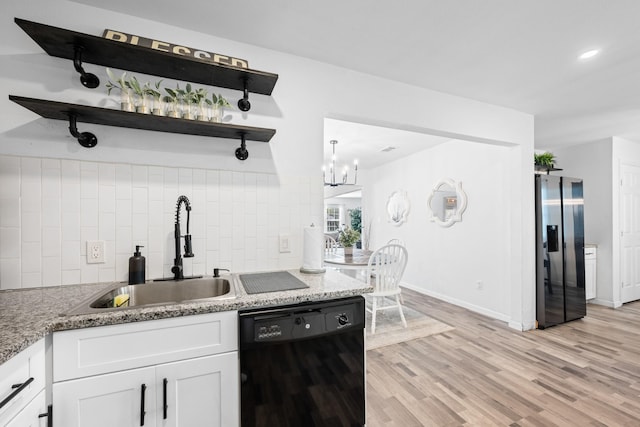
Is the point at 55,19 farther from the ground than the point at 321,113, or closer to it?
farther from the ground

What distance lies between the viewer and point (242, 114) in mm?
1877

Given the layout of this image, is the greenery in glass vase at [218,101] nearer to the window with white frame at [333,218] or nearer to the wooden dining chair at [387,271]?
the wooden dining chair at [387,271]

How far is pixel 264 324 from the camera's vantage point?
50.2 inches

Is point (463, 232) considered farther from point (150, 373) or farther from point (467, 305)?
point (150, 373)

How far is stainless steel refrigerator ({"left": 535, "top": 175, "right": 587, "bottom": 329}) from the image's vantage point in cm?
323

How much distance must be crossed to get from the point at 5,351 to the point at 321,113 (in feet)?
6.33

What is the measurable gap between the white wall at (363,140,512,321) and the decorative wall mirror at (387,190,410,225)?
0.29ft

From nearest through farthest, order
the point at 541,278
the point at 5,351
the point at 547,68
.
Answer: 1. the point at 5,351
2. the point at 547,68
3. the point at 541,278

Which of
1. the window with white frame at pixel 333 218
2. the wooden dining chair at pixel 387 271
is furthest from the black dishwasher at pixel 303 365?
the window with white frame at pixel 333 218

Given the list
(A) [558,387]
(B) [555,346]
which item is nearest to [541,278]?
(B) [555,346]

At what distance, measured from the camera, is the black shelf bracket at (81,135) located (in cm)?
144

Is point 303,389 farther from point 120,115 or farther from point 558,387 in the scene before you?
point 558,387

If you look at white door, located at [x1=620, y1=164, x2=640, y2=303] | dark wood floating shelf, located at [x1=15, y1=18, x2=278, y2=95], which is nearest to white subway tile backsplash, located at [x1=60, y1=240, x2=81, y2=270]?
dark wood floating shelf, located at [x1=15, y1=18, x2=278, y2=95]

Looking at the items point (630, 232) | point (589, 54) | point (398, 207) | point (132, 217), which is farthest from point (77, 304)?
point (630, 232)
